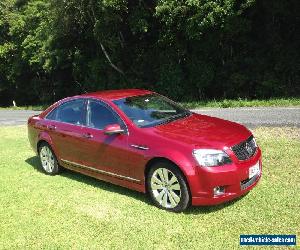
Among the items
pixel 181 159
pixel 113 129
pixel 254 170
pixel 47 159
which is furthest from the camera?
pixel 47 159

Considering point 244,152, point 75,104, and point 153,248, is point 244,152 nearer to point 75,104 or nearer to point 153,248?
point 153,248

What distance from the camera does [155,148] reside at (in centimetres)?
596

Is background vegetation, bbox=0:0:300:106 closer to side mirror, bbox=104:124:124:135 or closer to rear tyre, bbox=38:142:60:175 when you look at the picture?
rear tyre, bbox=38:142:60:175

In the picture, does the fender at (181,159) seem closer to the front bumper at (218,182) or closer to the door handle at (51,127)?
the front bumper at (218,182)

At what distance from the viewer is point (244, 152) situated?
19.3ft

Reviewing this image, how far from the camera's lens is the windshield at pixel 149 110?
6645mm

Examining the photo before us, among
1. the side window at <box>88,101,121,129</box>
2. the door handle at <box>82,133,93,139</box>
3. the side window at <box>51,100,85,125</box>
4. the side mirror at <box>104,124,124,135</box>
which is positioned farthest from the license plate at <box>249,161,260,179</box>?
the side window at <box>51,100,85,125</box>

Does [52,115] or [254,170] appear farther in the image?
[52,115]

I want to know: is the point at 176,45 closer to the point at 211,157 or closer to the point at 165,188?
the point at 165,188

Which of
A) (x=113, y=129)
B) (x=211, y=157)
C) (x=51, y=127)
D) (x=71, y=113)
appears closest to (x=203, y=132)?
(x=211, y=157)

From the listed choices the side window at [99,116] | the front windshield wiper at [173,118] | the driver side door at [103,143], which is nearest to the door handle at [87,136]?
the driver side door at [103,143]

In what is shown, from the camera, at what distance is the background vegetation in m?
22.0

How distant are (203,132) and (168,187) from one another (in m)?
0.95

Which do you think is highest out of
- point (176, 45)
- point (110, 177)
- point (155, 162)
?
point (176, 45)
